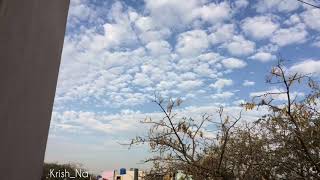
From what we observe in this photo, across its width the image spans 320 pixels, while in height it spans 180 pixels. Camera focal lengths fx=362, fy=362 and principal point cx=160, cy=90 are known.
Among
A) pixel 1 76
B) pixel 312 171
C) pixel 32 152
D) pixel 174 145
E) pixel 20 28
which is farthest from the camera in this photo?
pixel 174 145

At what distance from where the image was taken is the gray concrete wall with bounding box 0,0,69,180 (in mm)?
984

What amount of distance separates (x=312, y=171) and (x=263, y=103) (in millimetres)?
927

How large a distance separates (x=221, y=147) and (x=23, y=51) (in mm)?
4191

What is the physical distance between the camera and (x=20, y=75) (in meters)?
1.07

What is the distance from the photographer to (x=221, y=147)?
4.98 m

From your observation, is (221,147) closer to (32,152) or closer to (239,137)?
(239,137)

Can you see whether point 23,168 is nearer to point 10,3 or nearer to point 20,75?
point 20,75

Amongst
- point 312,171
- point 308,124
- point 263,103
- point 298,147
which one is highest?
point 263,103

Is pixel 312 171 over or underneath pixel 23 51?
underneath

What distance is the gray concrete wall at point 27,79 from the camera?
3.23 ft

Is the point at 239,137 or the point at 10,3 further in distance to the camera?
the point at 239,137

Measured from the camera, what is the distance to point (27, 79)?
1130 mm

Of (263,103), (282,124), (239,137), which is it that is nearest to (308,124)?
(282,124)

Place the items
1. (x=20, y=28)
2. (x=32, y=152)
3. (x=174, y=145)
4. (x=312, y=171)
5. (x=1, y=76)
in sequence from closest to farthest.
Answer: (x=1, y=76) → (x=20, y=28) → (x=32, y=152) → (x=312, y=171) → (x=174, y=145)
